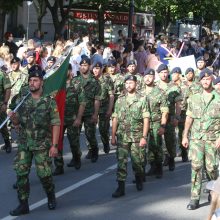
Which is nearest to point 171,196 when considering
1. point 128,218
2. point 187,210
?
point 187,210

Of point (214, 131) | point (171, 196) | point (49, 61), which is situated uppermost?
point (49, 61)

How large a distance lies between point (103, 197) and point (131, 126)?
3.51ft

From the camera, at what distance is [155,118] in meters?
10.4

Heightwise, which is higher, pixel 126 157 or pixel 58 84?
pixel 58 84

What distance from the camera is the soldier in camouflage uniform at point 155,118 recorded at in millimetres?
10265

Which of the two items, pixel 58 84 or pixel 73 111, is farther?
pixel 73 111

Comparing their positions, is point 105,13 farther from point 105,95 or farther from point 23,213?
point 23,213

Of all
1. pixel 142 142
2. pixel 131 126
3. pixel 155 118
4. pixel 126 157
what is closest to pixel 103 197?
pixel 126 157

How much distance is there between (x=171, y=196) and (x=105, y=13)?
23.1m

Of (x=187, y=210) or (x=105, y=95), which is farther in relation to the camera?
(x=105, y=95)

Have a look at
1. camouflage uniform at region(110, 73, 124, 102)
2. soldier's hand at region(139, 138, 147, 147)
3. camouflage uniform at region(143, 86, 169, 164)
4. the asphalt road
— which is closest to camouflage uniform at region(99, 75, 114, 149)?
camouflage uniform at region(110, 73, 124, 102)

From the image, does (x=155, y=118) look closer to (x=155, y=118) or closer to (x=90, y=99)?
(x=155, y=118)

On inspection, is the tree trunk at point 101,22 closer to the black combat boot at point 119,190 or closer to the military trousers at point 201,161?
the black combat boot at point 119,190

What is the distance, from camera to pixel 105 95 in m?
12.6
